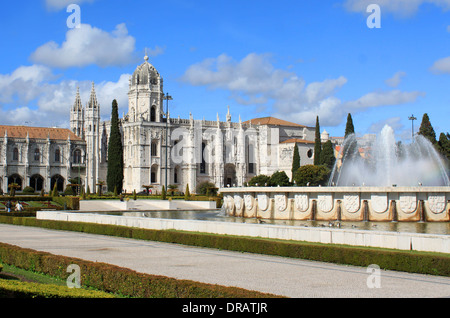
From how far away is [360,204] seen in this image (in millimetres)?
22047

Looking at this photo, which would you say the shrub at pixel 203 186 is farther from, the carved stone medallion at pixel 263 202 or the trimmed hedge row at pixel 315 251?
the trimmed hedge row at pixel 315 251

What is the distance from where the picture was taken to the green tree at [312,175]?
206 feet

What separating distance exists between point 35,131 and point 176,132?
18.1 m

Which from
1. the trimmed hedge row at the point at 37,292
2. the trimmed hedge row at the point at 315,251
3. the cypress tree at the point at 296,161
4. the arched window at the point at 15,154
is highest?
the arched window at the point at 15,154

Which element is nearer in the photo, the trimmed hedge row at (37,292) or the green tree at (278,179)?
the trimmed hedge row at (37,292)

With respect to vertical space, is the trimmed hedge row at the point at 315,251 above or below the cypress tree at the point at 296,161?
below

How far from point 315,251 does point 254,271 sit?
2.17 metres

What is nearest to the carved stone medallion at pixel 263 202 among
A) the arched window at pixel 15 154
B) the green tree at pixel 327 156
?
the green tree at pixel 327 156

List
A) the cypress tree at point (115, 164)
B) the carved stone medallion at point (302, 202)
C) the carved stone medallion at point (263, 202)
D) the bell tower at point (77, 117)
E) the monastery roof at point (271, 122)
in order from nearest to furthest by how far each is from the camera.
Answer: the carved stone medallion at point (302, 202) → the carved stone medallion at point (263, 202) → the cypress tree at point (115, 164) → the monastery roof at point (271, 122) → the bell tower at point (77, 117)

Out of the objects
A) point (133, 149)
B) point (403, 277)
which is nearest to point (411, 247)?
point (403, 277)

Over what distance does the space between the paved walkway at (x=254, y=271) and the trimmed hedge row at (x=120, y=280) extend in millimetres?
1559

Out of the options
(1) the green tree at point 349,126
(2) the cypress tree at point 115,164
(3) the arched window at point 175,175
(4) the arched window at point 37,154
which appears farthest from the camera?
(3) the arched window at point 175,175

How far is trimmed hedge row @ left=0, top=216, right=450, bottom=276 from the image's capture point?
1109 centimetres

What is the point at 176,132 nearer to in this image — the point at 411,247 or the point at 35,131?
the point at 35,131
